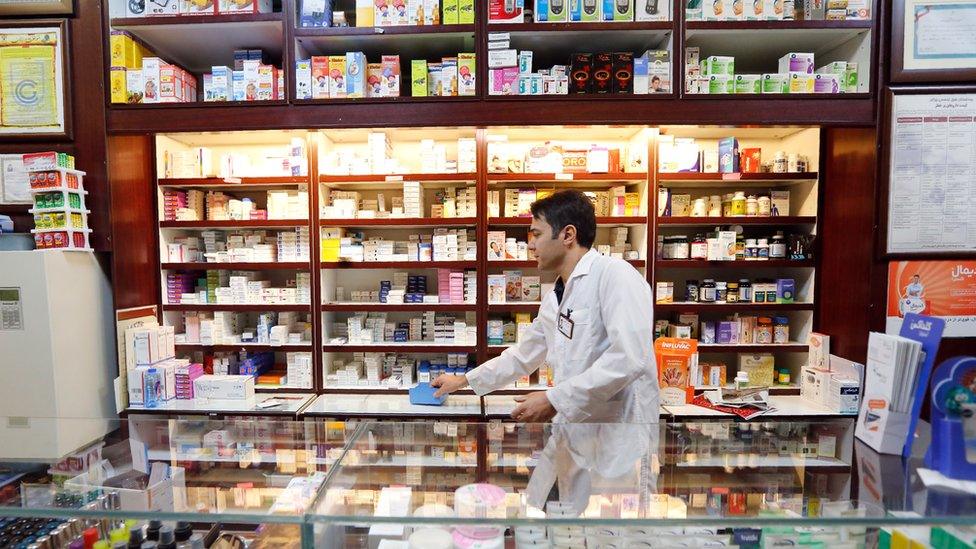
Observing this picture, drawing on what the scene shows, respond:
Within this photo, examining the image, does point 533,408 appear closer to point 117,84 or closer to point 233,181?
point 233,181

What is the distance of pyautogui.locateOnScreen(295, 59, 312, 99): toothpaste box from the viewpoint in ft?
10.8

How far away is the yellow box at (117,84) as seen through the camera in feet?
10.8

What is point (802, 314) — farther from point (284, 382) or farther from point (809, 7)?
point (284, 382)

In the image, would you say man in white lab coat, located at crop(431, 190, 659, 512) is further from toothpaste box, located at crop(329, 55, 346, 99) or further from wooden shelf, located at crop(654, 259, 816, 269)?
toothpaste box, located at crop(329, 55, 346, 99)

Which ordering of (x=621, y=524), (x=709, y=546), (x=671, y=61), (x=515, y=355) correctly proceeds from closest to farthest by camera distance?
(x=621, y=524) < (x=709, y=546) < (x=515, y=355) < (x=671, y=61)

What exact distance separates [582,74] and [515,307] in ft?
5.90

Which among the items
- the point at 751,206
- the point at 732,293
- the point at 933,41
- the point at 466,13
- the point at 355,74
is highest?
the point at 466,13

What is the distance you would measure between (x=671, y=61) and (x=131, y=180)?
407cm

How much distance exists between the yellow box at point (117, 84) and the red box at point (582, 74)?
3.19m

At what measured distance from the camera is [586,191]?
12.8 ft

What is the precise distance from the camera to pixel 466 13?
3248 mm

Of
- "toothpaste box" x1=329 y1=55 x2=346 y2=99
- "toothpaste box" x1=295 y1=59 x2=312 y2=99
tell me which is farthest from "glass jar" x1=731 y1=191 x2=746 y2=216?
"toothpaste box" x1=295 y1=59 x2=312 y2=99

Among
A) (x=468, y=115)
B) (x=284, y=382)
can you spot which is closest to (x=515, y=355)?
(x=468, y=115)

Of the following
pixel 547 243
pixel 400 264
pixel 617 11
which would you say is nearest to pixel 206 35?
pixel 400 264
